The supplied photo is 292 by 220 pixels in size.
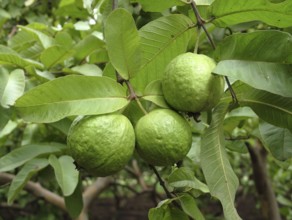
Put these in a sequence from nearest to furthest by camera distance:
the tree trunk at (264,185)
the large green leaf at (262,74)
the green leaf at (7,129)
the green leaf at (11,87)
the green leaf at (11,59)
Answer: the large green leaf at (262,74)
the green leaf at (11,87)
the green leaf at (11,59)
the green leaf at (7,129)
the tree trunk at (264,185)

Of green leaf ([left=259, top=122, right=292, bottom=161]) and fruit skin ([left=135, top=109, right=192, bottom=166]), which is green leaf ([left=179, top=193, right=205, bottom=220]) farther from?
green leaf ([left=259, top=122, right=292, bottom=161])

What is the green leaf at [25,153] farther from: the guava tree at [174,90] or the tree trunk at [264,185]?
the tree trunk at [264,185]

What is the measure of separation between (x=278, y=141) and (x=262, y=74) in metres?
0.26

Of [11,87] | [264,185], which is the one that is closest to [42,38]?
[11,87]

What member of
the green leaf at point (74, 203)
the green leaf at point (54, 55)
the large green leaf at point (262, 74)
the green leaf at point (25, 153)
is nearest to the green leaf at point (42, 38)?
the green leaf at point (54, 55)

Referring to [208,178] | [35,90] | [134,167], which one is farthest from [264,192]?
[35,90]

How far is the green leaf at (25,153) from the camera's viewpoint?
4.36ft

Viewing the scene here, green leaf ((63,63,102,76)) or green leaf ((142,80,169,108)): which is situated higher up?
green leaf ((142,80,169,108))

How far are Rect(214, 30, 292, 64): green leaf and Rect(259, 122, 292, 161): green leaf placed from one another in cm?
24

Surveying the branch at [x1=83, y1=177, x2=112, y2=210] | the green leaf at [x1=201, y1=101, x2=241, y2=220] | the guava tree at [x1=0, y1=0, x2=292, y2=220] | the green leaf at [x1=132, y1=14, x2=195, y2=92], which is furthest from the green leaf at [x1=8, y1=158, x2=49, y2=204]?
the branch at [x1=83, y1=177, x2=112, y2=210]

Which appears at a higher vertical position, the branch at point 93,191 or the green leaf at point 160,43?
the green leaf at point 160,43

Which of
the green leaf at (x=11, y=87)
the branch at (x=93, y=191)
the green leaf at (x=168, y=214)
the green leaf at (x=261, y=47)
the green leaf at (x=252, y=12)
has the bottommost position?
the branch at (x=93, y=191)

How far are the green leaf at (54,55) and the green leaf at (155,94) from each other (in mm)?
584

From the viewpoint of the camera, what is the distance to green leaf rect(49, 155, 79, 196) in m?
1.25
